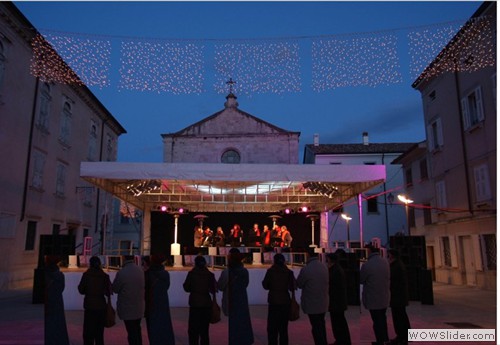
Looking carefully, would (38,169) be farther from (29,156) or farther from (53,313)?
(53,313)

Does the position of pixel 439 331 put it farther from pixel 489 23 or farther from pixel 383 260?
pixel 489 23

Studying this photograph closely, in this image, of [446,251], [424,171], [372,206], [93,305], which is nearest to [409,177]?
[424,171]

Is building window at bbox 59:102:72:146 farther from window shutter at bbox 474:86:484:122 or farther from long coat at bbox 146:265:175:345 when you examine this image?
window shutter at bbox 474:86:484:122

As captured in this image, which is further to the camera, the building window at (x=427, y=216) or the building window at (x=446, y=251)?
the building window at (x=427, y=216)

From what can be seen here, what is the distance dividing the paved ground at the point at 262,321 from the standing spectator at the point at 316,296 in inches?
31.5

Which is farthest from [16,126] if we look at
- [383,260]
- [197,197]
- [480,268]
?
[480,268]

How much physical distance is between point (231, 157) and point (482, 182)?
1916cm

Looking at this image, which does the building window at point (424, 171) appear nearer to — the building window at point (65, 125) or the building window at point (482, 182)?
the building window at point (482, 182)

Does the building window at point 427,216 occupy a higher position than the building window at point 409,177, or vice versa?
the building window at point 409,177

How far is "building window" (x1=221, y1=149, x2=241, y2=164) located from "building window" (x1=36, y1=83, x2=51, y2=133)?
50.4ft

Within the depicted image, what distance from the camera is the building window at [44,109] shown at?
16.1m

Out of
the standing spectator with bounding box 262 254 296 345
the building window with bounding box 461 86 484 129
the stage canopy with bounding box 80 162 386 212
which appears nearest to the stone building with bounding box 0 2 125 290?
the stage canopy with bounding box 80 162 386 212

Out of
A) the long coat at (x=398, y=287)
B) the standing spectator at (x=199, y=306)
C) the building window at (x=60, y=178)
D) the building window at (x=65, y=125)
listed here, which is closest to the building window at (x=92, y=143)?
the building window at (x=65, y=125)

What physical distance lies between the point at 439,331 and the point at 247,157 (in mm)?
24319
